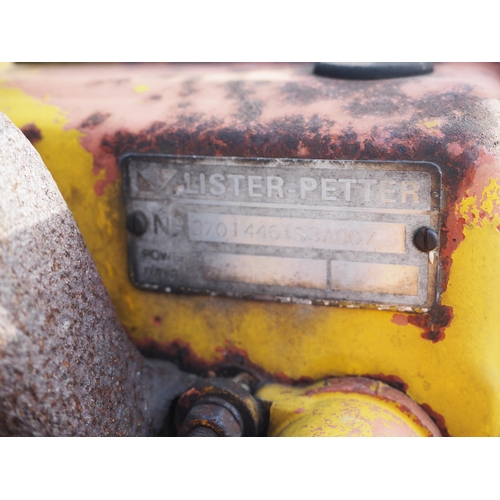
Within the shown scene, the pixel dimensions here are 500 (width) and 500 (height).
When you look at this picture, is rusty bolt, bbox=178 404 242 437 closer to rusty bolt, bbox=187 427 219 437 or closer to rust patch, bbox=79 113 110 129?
rusty bolt, bbox=187 427 219 437

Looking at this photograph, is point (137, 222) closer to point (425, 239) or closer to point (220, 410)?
point (220, 410)

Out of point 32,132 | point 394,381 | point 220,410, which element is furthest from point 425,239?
point 32,132

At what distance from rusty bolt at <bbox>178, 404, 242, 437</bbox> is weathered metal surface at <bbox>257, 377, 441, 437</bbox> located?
0.08 metres

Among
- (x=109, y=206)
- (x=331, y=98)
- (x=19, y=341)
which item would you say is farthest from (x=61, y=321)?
(x=331, y=98)

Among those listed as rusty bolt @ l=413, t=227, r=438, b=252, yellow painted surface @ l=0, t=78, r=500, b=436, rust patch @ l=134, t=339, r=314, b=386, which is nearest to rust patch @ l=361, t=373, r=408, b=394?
yellow painted surface @ l=0, t=78, r=500, b=436

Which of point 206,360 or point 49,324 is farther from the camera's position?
point 206,360

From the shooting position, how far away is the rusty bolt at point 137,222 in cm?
93

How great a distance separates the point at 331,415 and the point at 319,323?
0.14 meters

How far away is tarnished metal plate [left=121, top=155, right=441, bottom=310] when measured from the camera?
82cm

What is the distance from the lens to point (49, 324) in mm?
679

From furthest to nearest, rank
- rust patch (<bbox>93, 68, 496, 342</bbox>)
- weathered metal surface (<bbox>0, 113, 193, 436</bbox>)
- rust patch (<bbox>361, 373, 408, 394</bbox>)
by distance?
rust patch (<bbox>361, 373, 408, 394</bbox>), rust patch (<bbox>93, 68, 496, 342</bbox>), weathered metal surface (<bbox>0, 113, 193, 436</bbox>)

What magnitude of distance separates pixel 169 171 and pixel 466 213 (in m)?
0.43

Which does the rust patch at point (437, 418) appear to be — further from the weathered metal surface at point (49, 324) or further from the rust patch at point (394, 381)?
the weathered metal surface at point (49, 324)

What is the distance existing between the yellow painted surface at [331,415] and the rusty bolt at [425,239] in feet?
0.74
